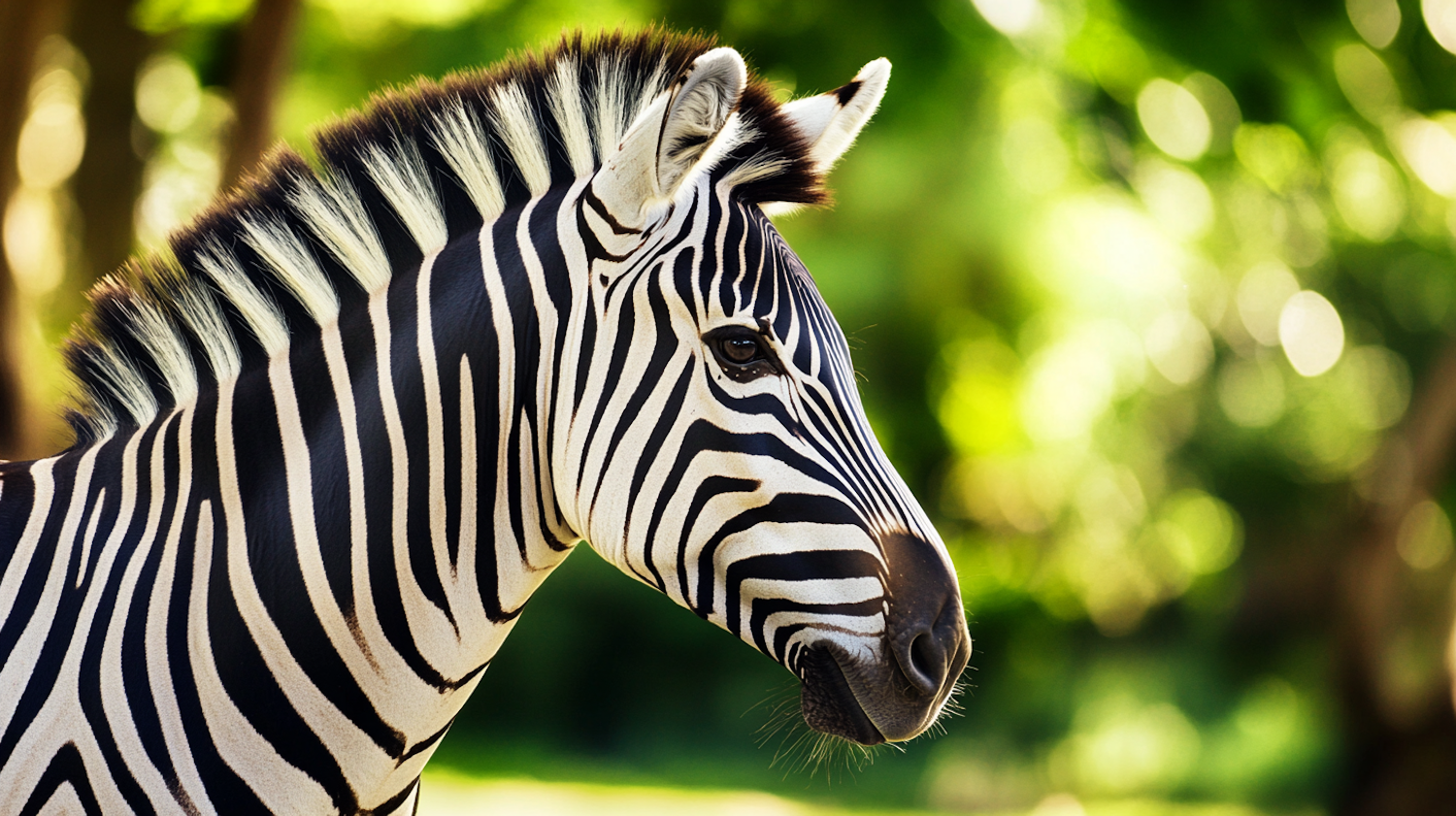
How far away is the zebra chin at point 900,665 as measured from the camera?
1.89 meters

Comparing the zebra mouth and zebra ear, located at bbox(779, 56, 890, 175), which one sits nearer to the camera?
the zebra mouth

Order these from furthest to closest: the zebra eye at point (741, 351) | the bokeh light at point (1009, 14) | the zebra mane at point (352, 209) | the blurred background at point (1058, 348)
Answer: the blurred background at point (1058, 348)
the bokeh light at point (1009, 14)
the zebra mane at point (352, 209)
the zebra eye at point (741, 351)

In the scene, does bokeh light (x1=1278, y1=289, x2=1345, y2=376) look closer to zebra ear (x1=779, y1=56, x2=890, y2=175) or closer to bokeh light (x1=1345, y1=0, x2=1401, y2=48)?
bokeh light (x1=1345, y1=0, x2=1401, y2=48)

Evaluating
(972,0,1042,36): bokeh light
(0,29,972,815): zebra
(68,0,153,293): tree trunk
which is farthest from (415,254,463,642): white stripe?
(68,0,153,293): tree trunk

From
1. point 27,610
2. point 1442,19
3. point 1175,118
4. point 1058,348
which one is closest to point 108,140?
point 27,610

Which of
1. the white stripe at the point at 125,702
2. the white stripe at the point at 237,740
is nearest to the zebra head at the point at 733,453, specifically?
the white stripe at the point at 237,740

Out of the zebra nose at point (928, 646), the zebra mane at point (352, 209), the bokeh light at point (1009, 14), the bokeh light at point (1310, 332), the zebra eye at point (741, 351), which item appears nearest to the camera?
the zebra nose at point (928, 646)

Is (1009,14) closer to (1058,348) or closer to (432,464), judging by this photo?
(432,464)

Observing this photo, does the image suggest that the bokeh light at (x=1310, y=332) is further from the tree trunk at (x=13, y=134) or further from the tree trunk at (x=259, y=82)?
the tree trunk at (x=13, y=134)

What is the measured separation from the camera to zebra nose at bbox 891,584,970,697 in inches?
74.0

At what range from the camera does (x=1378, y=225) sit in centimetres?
850

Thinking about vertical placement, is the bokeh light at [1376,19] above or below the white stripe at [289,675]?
below

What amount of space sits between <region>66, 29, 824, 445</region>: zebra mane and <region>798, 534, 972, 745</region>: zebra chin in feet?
3.01

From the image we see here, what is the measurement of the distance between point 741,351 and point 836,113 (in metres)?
0.69
